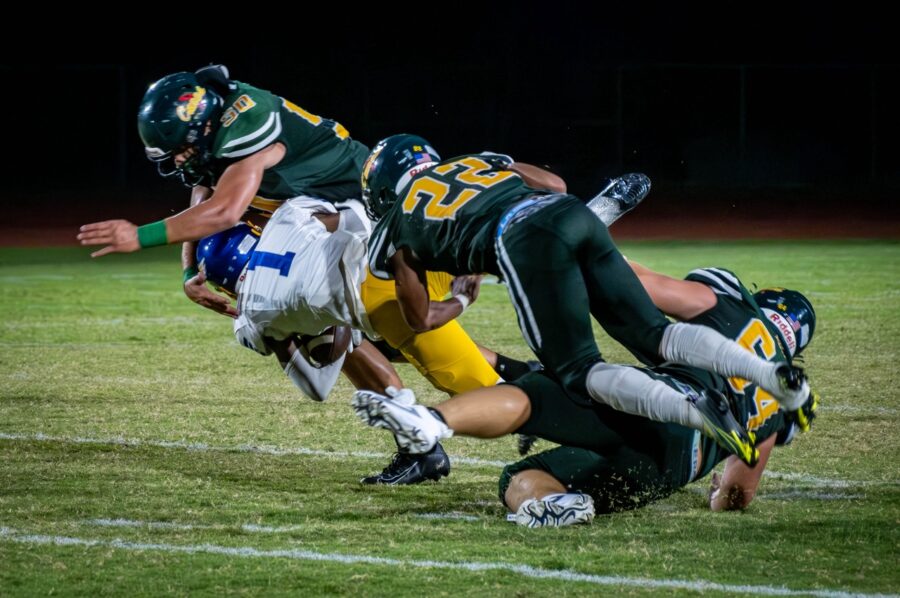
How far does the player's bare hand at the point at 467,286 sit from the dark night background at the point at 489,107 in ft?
60.7

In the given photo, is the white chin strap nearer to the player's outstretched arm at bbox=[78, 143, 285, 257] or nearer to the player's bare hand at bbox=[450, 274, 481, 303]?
the player's bare hand at bbox=[450, 274, 481, 303]

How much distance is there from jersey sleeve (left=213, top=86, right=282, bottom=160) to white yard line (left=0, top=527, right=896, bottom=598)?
6.23 feet

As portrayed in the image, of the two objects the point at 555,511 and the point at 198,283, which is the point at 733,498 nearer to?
the point at 555,511

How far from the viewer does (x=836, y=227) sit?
19.0 metres

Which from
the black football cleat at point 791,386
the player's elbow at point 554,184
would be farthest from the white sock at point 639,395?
the player's elbow at point 554,184

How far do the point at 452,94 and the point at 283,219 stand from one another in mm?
19779

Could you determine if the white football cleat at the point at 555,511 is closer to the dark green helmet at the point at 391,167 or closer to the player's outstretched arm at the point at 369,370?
the dark green helmet at the point at 391,167

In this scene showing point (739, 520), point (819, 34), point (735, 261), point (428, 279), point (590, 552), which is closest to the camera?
point (590, 552)

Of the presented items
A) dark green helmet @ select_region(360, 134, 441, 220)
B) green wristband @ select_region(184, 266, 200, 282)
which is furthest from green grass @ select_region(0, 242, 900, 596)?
dark green helmet @ select_region(360, 134, 441, 220)

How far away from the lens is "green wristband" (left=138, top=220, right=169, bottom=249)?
5234 mm

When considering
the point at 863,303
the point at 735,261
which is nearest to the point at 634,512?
the point at 863,303

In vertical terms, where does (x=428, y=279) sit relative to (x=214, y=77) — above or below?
below

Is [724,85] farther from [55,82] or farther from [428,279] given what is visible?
[428,279]

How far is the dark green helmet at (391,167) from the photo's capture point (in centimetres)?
515
